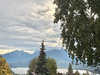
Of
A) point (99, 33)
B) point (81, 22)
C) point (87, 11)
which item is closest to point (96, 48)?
point (99, 33)

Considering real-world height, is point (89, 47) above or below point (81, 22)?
below

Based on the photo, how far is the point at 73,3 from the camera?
11.5 m

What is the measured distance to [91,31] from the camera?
10.7 meters

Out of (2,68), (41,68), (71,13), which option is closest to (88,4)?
(71,13)

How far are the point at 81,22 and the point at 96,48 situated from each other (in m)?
2.21

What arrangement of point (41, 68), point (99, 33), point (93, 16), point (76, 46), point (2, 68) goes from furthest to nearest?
point (2, 68), point (41, 68), point (76, 46), point (93, 16), point (99, 33)

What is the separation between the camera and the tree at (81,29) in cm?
→ 1065

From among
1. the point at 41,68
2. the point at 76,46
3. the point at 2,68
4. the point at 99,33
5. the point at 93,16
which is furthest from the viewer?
the point at 2,68

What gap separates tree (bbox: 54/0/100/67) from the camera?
10.6 meters

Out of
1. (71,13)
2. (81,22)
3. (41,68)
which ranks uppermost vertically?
(71,13)

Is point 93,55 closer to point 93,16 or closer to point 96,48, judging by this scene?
point 96,48

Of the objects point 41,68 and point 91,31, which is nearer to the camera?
point 91,31

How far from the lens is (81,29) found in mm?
11000

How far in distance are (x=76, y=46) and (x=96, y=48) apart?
5.99 feet
